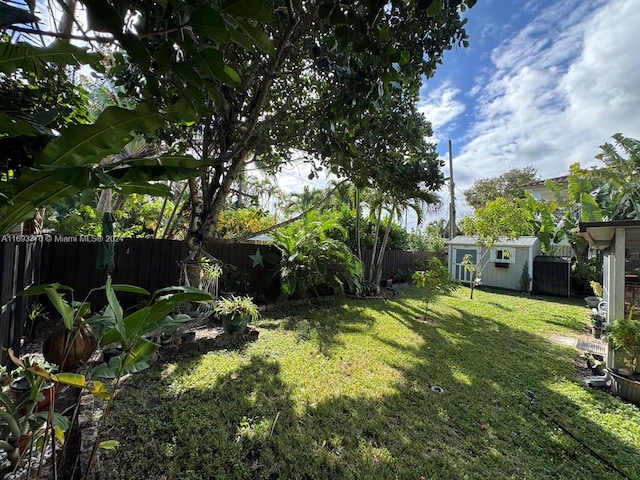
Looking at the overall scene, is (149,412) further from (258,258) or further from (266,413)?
(258,258)

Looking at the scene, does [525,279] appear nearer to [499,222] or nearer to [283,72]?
[499,222]

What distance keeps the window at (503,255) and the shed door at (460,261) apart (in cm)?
71

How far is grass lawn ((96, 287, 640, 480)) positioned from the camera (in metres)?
2.06

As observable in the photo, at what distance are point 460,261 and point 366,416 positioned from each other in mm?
12375

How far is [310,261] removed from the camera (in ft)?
21.8

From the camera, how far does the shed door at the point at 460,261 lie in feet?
42.2

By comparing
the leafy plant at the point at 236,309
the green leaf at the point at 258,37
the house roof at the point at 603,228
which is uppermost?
the green leaf at the point at 258,37

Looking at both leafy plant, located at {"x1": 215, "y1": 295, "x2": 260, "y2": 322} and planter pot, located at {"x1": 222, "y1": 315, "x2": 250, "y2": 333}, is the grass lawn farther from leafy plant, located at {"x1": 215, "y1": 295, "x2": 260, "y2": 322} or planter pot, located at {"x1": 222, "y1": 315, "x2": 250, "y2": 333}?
leafy plant, located at {"x1": 215, "y1": 295, "x2": 260, "y2": 322}

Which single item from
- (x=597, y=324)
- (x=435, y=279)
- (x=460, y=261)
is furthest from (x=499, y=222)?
(x=435, y=279)

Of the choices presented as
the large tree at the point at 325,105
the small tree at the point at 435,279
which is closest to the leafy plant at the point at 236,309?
the large tree at the point at 325,105

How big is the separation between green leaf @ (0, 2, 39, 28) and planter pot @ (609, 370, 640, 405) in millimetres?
6031

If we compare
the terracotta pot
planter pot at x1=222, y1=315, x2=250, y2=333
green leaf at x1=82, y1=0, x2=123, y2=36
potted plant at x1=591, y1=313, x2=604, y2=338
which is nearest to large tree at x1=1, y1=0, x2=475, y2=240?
green leaf at x1=82, y1=0, x2=123, y2=36

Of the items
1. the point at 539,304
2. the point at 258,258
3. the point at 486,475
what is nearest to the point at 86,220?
the point at 258,258

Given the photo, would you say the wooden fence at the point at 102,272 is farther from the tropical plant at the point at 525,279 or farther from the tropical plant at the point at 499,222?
the tropical plant at the point at 525,279
